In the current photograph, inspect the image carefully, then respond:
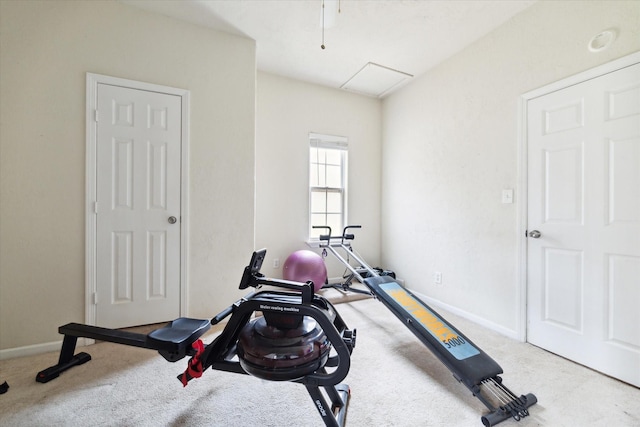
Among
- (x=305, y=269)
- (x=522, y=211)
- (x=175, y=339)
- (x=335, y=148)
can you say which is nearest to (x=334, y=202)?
(x=335, y=148)

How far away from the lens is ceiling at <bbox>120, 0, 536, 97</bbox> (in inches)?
89.7

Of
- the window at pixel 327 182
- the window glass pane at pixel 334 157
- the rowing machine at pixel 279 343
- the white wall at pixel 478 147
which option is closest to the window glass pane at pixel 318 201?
the window at pixel 327 182

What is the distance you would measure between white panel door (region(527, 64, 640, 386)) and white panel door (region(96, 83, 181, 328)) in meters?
3.14

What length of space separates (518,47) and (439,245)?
2025 millimetres

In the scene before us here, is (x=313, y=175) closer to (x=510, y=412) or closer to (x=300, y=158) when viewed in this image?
(x=300, y=158)

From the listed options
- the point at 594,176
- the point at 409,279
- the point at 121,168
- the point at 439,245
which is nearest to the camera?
the point at 594,176

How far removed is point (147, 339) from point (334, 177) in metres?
3.07

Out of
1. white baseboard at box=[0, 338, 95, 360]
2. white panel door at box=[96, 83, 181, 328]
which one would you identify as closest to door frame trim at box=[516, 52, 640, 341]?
white panel door at box=[96, 83, 181, 328]

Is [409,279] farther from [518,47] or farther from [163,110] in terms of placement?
[163,110]

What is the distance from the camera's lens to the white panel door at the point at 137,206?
2234mm

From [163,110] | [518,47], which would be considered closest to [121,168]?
[163,110]

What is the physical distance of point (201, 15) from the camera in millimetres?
2400

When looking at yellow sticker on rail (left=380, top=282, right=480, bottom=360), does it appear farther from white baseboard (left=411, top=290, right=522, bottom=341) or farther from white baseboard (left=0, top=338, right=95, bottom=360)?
white baseboard (left=0, top=338, right=95, bottom=360)

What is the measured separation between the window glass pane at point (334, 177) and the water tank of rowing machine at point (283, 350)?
287cm
